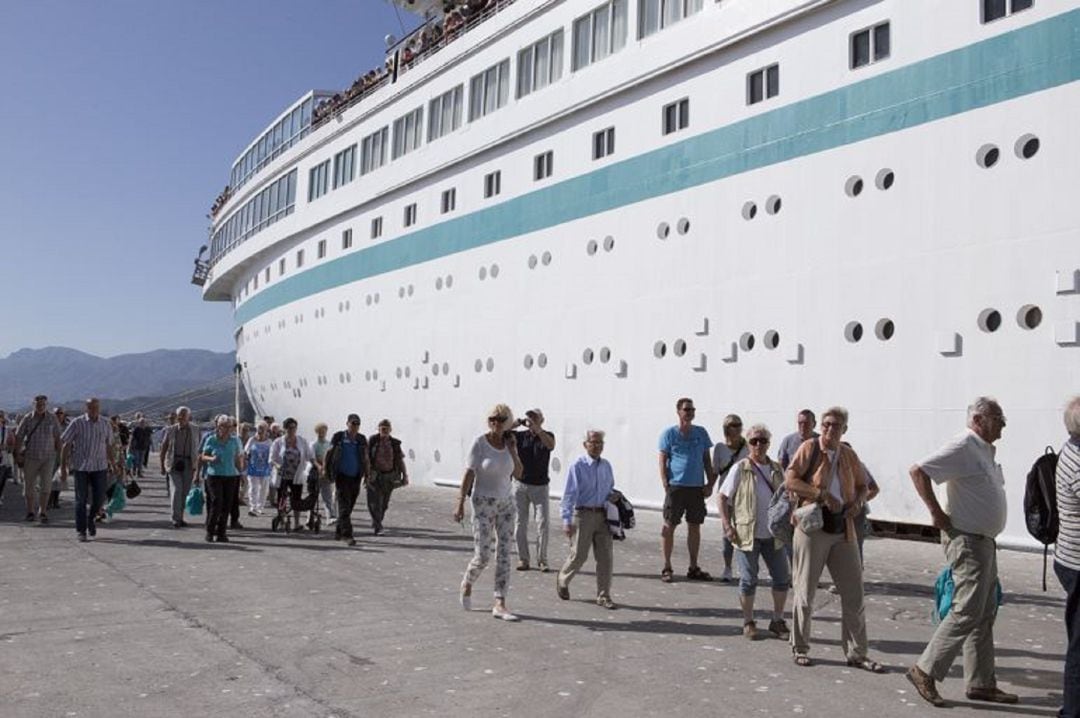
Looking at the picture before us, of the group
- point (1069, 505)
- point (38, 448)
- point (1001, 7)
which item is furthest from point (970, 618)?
point (38, 448)

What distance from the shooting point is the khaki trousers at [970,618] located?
513cm

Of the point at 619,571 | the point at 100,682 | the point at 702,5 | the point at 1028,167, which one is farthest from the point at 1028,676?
the point at 702,5

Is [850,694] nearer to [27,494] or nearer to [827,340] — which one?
[827,340]

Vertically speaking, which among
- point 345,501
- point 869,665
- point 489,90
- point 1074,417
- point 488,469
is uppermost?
point 489,90

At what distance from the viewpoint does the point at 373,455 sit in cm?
1247

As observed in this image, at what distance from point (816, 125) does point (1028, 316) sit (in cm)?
386

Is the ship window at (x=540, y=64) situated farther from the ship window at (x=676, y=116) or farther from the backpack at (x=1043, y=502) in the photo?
the backpack at (x=1043, y=502)

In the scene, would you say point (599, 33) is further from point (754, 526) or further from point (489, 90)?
point (754, 526)

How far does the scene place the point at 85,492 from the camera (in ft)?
37.5

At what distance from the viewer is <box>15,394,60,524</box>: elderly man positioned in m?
13.5

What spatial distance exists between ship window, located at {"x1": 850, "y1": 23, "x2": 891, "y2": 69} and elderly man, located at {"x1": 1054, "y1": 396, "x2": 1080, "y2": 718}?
8.28 metres

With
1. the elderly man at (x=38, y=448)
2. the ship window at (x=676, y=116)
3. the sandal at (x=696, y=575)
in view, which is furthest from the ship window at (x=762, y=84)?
the elderly man at (x=38, y=448)

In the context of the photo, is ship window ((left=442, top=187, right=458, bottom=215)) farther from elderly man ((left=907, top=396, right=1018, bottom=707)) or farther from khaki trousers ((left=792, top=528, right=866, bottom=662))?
elderly man ((left=907, top=396, right=1018, bottom=707))

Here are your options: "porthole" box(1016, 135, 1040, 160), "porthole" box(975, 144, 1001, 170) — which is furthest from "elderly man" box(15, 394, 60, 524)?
"porthole" box(1016, 135, 1040, 160)
